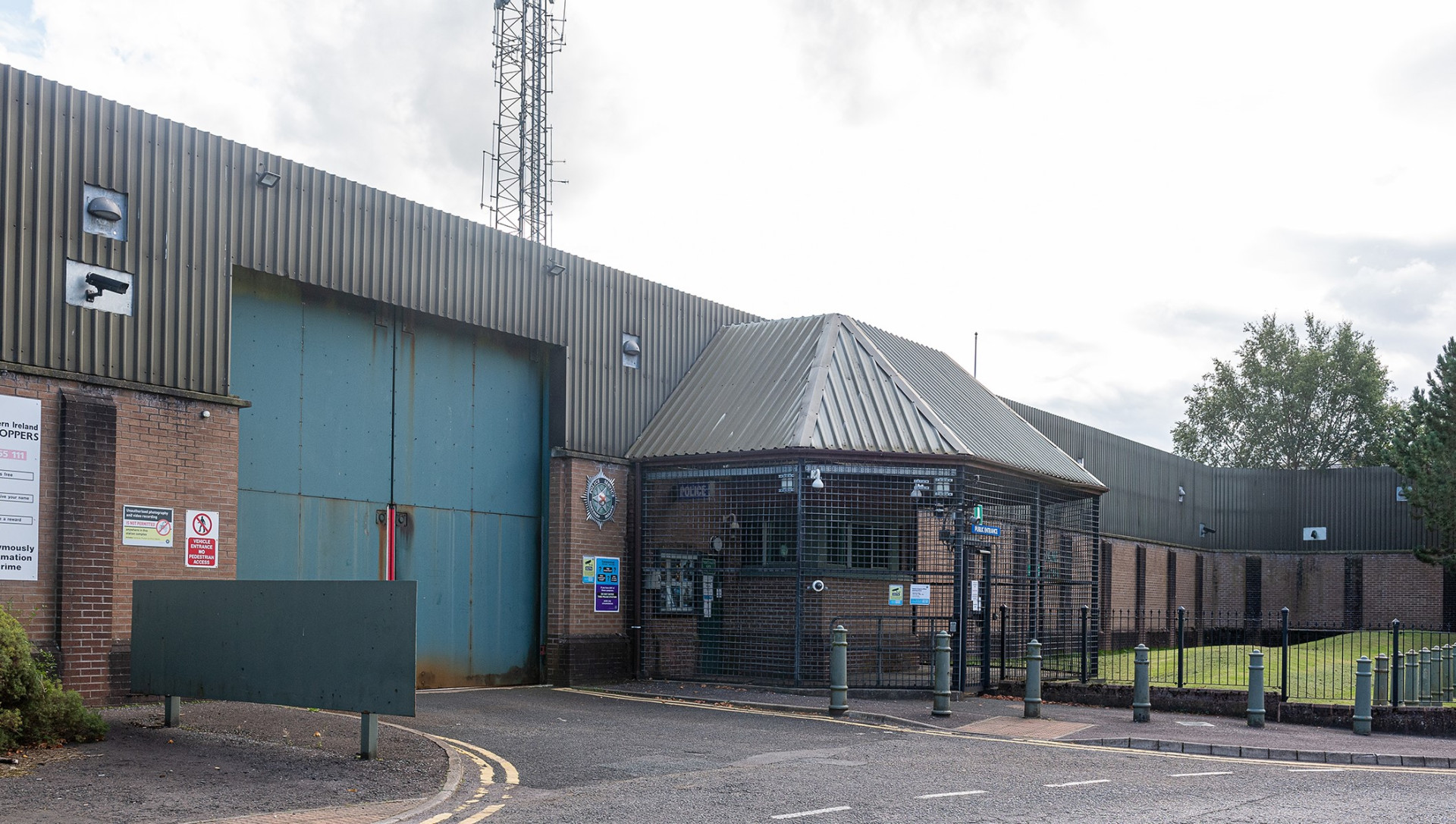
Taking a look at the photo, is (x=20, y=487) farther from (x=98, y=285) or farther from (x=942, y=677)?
(x=942, y=677)

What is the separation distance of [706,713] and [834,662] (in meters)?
1.79

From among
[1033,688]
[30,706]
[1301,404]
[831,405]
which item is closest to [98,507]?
[30,706]

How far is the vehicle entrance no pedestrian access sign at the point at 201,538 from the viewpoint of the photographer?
48.6ft

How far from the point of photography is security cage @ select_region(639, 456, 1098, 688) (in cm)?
1938

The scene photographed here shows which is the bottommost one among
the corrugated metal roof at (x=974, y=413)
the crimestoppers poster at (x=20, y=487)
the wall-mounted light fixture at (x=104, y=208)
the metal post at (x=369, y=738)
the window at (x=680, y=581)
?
the metal post at (x=369, y=738)

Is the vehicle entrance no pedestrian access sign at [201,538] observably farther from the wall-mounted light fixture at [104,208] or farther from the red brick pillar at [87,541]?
the wall-mounted light fixture at [104,208]

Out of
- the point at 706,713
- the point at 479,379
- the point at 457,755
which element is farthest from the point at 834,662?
the point at 479,379

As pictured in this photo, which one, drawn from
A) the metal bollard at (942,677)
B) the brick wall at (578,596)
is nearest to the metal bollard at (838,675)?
the metal bollard at (942,677)

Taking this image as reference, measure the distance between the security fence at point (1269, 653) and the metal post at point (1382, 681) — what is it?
43 mm

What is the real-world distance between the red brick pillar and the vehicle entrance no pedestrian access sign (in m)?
0.96

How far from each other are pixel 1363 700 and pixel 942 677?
5113 millimetres

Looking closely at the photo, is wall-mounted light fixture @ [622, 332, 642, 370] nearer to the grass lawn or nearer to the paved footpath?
the paved footpath

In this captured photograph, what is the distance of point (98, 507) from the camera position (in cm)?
1383

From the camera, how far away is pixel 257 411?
53.8 feet
